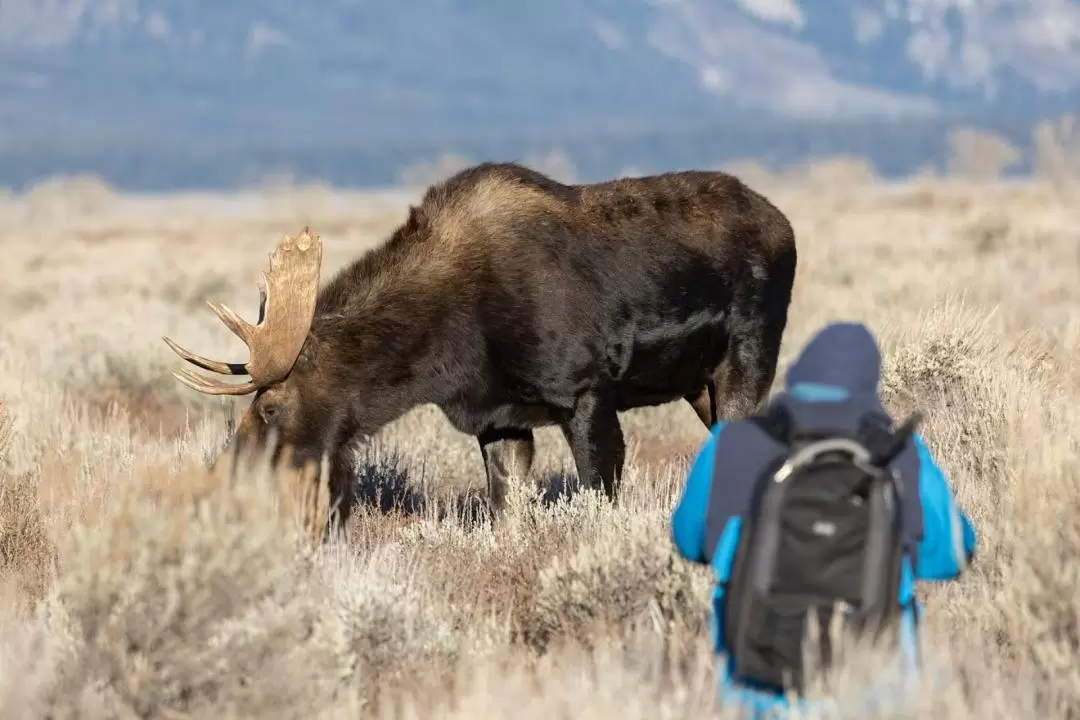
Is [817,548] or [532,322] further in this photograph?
[532,322]

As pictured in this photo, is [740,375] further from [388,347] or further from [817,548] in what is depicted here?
[817,548]

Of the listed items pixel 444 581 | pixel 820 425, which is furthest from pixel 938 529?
pixel 444 581

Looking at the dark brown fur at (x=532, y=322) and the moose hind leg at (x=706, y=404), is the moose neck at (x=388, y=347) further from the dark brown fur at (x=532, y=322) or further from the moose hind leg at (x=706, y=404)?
the moose hind leg at (x=706, y=404)

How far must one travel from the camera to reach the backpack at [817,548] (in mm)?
3807

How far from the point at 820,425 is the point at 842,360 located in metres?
0.19

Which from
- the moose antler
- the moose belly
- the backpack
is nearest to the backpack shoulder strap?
the backpack

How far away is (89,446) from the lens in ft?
27.8

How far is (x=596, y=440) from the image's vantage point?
24.3 feet

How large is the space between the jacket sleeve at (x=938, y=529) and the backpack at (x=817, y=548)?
0.38 ft

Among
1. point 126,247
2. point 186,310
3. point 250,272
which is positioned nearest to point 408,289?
point 186,310

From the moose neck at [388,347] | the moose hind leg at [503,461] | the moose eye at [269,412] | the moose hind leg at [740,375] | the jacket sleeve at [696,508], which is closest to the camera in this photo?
the jacket sleeve at [696,508]

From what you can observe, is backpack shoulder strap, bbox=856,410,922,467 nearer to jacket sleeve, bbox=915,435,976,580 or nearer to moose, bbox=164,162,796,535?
jacket sleeve, bbox=915,435,976,580

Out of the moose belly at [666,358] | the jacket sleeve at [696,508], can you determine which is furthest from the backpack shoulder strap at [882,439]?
the moose belly at [666,358]

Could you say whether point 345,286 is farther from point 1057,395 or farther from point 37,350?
point 37,350
